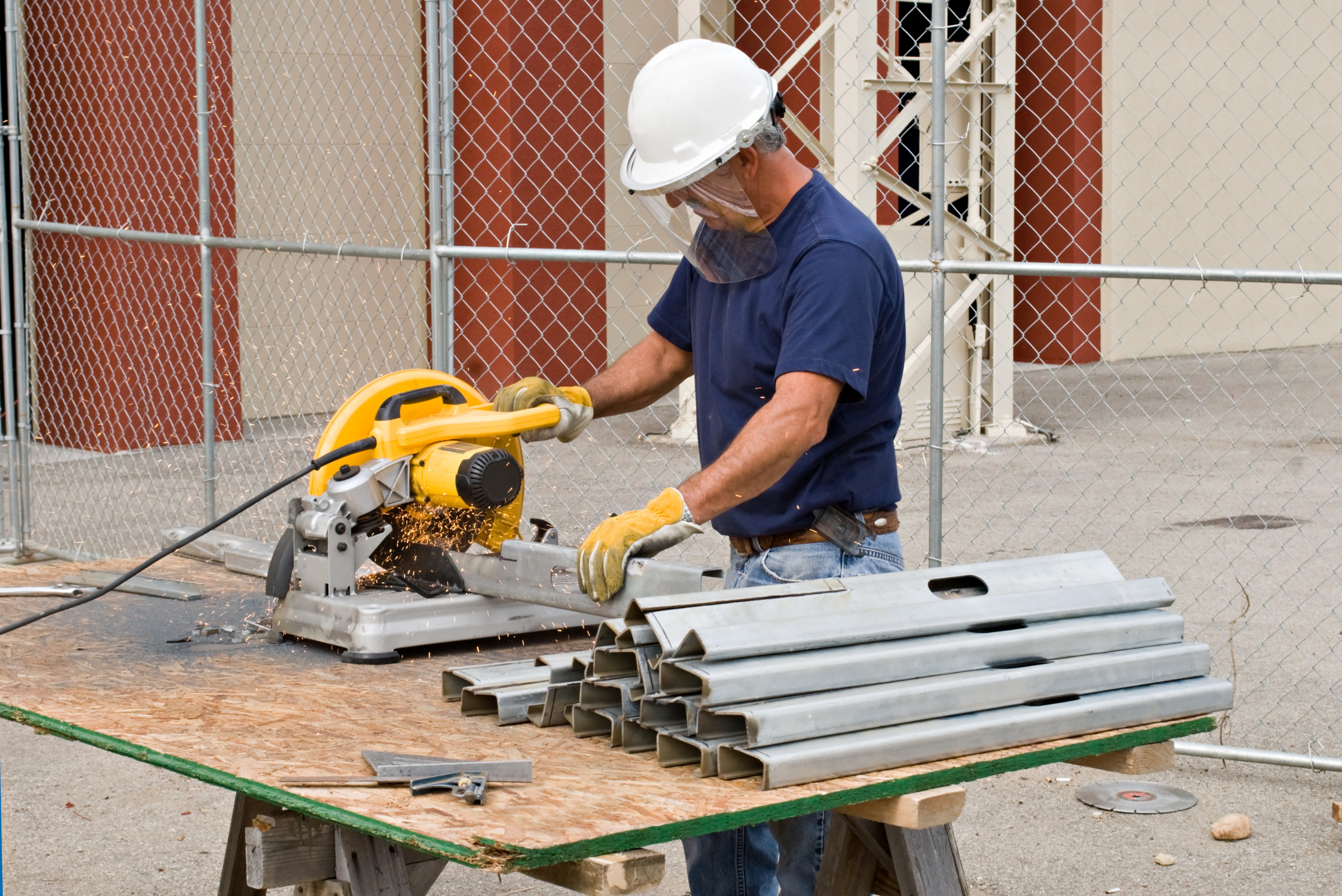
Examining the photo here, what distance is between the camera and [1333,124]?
53.1ft

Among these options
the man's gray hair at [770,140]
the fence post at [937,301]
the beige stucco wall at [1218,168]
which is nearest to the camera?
the man's gray hair at [770,140]

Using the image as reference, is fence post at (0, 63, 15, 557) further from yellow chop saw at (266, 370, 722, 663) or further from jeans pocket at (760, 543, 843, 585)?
jeans pocket at (760, 543, 843, 585)

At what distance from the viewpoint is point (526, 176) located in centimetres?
1145

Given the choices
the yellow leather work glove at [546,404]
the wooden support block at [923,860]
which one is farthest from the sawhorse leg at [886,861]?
the yellow leather work glove at [546,404]

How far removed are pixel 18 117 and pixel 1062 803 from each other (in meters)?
5.58

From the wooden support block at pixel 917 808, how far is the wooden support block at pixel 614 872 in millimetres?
332

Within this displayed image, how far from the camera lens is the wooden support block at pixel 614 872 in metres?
1.98

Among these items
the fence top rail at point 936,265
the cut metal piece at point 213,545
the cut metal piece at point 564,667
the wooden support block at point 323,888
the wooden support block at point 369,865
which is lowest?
the wooden support block at point 323,888

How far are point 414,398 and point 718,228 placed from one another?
0.74 meters

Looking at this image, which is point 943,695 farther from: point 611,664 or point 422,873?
point 422,873

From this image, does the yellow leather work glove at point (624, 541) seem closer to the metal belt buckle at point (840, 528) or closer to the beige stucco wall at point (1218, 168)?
the metal belt buckle at point (840, 528)

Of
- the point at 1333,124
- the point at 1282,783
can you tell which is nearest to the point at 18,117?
the point at 1282,783

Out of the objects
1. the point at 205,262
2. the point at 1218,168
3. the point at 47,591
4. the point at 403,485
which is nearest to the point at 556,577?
the point at 403,485

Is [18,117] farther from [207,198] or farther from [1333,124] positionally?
[1333,124]
